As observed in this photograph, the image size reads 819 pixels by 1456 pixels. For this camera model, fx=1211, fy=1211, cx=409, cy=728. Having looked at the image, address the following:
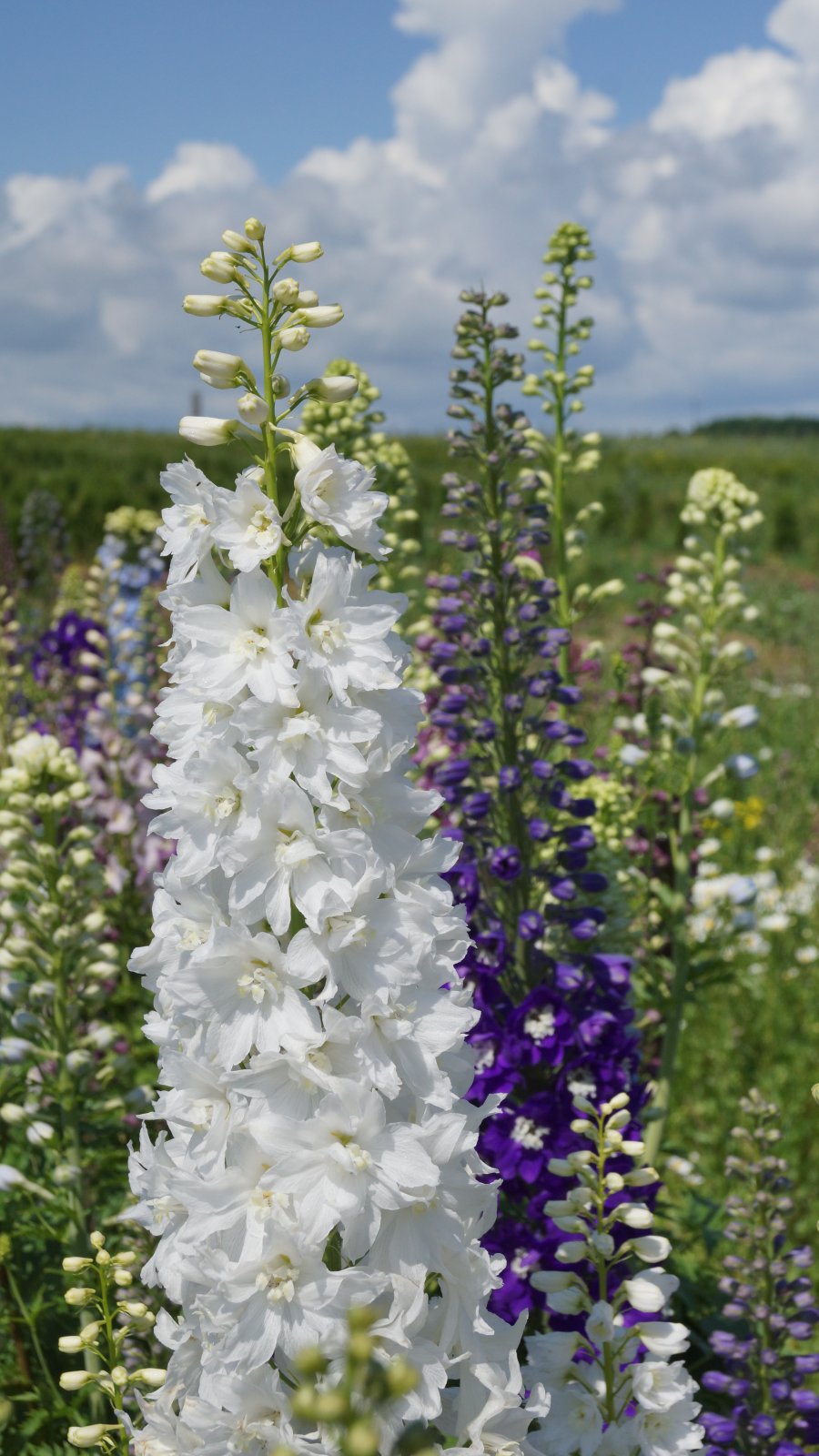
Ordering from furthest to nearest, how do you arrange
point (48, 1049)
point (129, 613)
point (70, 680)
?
1. point (129, 613)
2. point (70, 680)
3. point (48, 1049)

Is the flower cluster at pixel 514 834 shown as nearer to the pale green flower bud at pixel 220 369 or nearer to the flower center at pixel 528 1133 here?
the flower center at pixel 528 1133

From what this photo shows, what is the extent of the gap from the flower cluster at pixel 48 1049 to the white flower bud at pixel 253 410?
1.55 metres

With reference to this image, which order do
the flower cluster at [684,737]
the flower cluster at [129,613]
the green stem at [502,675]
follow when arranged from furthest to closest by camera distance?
the flower cluster at [129,613] → the flower cluster at [684,737] → the green stem at [502,675]

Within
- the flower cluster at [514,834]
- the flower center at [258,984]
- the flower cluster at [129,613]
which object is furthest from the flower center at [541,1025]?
the flower cluster at [129,613]

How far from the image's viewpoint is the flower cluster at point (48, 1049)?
2.95 metres

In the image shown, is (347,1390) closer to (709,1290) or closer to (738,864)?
(709,1290)

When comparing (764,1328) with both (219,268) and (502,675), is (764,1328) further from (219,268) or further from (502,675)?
(219,268)

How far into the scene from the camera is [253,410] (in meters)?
1.79

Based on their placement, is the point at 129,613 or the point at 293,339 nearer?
the point at 293,339

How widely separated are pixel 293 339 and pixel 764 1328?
7.26 ft

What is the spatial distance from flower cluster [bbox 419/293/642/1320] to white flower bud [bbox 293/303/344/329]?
1.16m

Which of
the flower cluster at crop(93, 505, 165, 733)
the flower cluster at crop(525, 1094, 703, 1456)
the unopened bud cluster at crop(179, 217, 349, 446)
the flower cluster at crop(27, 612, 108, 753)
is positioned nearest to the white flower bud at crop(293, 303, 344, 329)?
the unopened bud cluster at crop(179, 217, 349, 446)

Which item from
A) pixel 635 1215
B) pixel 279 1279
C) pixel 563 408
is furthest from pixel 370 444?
pixel 279 1279

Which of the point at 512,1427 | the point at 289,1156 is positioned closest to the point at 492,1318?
the point at 512,1427
